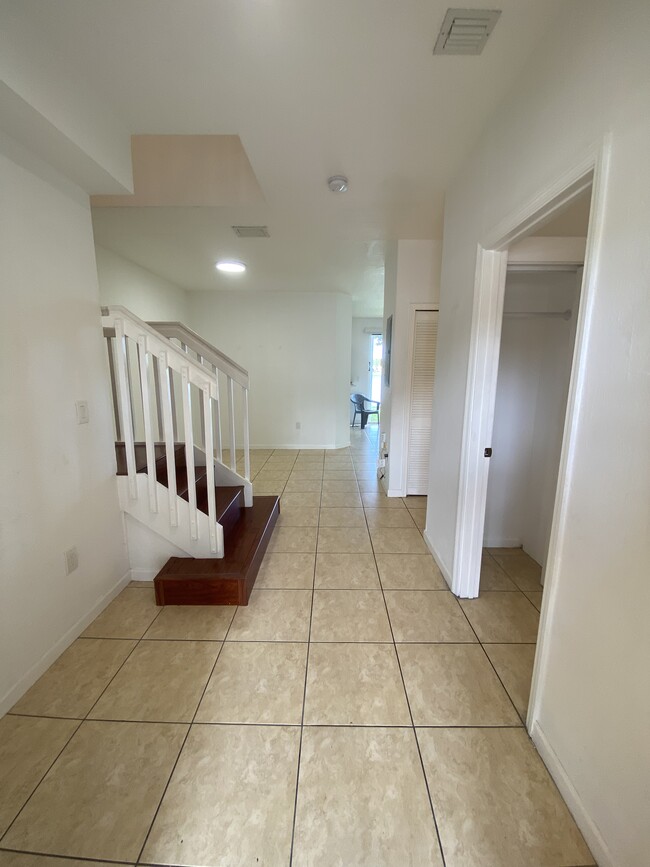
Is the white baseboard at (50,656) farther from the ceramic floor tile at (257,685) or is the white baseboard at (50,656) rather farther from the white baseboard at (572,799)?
the white baseboard at (572,799)

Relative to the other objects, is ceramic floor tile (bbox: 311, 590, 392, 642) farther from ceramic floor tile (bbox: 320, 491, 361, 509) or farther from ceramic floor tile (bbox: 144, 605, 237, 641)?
ceramic floor tile (bbox: 320, 491, 361, 509)

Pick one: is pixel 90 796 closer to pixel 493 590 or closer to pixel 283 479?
pixel 493 590

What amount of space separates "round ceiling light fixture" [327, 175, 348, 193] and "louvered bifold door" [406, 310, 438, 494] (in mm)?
1421

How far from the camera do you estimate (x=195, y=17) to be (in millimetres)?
1184

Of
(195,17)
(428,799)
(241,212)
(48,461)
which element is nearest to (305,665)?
(428,799)

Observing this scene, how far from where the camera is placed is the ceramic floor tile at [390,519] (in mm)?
2946

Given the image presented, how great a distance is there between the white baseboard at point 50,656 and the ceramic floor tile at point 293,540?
106cm

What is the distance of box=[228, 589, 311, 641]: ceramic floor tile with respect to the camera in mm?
1720

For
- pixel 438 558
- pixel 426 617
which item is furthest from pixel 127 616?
pixel 438 558

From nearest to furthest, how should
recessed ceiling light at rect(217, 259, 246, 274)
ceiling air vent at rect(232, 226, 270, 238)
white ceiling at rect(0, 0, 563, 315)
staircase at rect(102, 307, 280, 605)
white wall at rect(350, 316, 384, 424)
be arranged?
white ceiling at rect(0, 0, 563, 315), staircase at rect(102, 307, 280, 605), ceiling air vent at rect(232, 226, 270, 238), recessed ceiling light at rect(217, 259, 246, 274), white wall at rect(350, 316, 384, 424)

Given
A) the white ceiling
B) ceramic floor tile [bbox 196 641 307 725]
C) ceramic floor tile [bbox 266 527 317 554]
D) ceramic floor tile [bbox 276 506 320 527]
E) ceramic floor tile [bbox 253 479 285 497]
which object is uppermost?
the white ceiling

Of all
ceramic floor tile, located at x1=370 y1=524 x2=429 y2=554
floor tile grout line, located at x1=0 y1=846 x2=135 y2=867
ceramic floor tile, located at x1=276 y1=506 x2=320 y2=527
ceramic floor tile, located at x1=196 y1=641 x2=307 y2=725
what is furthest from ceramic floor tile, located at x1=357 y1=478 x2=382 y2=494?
floor tile grout line, located at x1=0 y1=846 x2=135 y2=867

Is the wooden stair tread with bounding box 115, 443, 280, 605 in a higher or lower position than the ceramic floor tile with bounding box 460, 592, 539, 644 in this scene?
higher

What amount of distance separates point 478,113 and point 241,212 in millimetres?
1749
